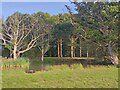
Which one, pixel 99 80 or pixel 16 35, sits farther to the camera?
pixel 16 35

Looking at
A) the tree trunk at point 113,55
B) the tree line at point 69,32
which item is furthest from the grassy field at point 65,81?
the tree trunk at point 113,55

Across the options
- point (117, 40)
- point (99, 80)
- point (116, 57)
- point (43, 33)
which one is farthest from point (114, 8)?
point (43, 33)

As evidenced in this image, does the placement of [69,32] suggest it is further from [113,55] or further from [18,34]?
[113,55]

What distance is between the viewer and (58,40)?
20.2m

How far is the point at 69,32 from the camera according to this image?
18.4 m

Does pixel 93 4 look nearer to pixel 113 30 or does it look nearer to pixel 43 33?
pixel 113 30

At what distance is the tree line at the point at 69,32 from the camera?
1298cm

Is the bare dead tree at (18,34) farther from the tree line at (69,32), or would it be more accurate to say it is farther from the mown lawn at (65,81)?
the mown lawn at (65,81)

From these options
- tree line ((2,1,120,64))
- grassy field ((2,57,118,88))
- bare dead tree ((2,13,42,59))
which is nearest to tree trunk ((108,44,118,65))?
tree line ((2,1,120,64))

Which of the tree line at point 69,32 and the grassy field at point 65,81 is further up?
the tree line at point 69,32

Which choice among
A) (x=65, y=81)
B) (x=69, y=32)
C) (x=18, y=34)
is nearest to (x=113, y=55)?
(x=69, y=32)

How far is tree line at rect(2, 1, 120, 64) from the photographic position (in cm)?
1298

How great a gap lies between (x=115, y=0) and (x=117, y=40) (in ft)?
8.03

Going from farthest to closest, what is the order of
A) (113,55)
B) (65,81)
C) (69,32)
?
(69,32), (113,55), (65,81)
